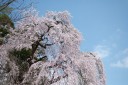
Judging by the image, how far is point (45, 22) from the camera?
30.3 feet

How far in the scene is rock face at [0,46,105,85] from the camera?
26.9 ft

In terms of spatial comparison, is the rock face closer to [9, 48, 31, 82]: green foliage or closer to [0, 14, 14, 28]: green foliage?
[9, 48, 31, 82]: green foliage

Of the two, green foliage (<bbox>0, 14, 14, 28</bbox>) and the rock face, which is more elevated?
green foliage (<bbox>0, 14, 14, 28</bbox>)

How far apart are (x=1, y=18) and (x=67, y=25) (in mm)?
3494

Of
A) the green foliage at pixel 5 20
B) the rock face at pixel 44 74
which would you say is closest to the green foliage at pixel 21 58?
the rock face at pixel 44 74

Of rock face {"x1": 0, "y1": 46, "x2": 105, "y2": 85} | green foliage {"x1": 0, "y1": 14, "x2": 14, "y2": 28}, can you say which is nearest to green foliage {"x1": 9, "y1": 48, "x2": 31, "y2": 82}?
rock face {"x1": 0, "y1": 46, "x2": 105, "y2": 85}

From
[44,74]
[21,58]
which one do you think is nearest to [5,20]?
[21,58]

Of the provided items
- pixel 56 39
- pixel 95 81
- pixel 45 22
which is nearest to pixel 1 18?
pixel 45 22

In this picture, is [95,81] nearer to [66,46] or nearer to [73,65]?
[73,65]

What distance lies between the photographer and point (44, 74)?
8195 millimetres

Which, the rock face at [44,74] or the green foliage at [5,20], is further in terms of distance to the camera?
the green foliage at [5,20]

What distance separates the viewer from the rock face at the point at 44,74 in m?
8.19

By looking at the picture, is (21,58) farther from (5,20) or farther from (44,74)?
(44,74)

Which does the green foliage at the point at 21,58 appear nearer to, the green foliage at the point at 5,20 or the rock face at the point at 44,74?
the rock face at the point at 44,74
